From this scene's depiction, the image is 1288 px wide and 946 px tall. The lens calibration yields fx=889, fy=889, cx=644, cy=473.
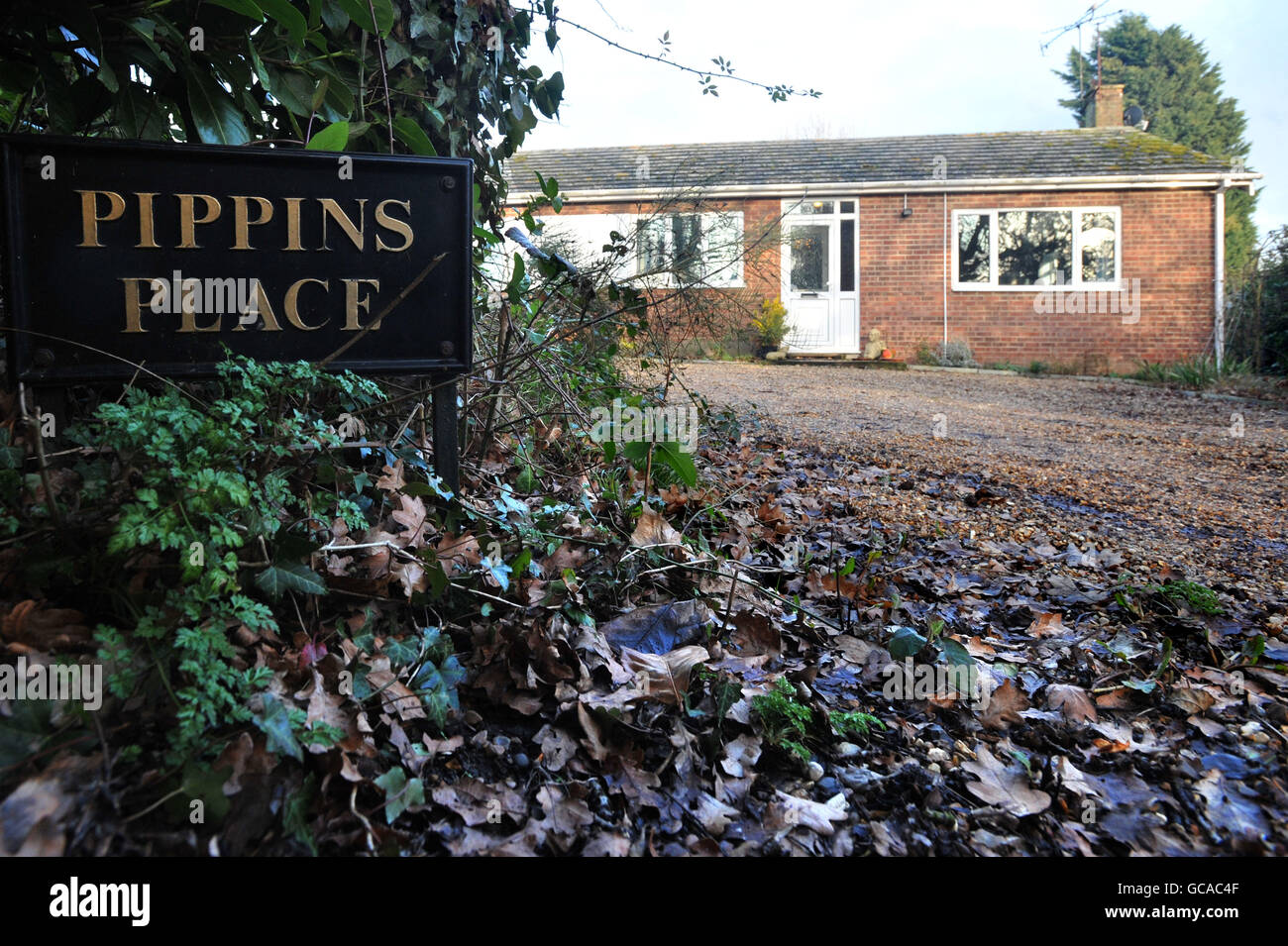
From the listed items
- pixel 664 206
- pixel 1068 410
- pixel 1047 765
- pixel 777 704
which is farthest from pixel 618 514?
pixel 1068 410

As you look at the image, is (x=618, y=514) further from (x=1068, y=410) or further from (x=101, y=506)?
(x=1068, y=410)

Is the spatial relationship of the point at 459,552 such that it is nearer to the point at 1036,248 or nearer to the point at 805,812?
the point at 805,812

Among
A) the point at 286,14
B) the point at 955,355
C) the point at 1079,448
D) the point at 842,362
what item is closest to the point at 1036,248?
the point at 955,355

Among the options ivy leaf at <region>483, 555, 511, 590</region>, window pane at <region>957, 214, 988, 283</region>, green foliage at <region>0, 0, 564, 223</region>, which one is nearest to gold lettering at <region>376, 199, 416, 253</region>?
green foliage at <region>0, 0, 564, 223</region>

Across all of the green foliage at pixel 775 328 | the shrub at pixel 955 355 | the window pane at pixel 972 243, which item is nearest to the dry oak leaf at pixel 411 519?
the green foliage at pixel 775 328

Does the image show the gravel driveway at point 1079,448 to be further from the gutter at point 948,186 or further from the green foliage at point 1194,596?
the gutter at point 948,186

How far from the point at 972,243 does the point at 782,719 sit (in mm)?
16818

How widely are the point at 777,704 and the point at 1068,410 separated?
902cm

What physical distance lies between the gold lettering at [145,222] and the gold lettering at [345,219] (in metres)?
0.43

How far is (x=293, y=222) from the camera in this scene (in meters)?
2.48

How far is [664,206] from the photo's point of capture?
479 cm

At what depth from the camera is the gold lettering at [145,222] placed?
2.31 m
